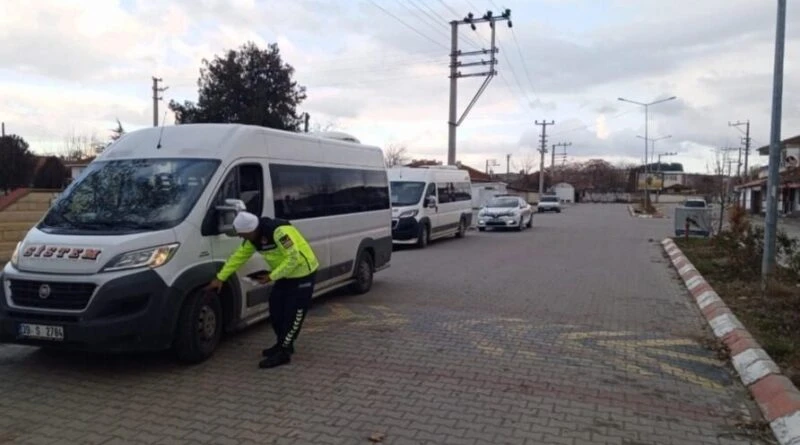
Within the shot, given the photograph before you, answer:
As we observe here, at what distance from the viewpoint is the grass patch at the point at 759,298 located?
6.74m

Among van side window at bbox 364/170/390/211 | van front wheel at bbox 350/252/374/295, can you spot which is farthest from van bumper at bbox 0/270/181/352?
van side window at bbox 364/170/390/211

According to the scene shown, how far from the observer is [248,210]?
7.23 m

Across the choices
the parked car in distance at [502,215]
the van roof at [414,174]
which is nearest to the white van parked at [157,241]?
the van roof at [414,174]

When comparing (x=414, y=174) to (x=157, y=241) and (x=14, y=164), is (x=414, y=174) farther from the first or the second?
(x=14, y=164)

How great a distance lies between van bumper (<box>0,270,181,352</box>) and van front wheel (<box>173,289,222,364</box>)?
0.62 ft

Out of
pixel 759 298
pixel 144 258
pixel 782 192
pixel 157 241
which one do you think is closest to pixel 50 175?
pixel 157 241

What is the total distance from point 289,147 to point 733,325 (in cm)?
573

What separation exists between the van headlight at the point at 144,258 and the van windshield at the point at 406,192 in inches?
542

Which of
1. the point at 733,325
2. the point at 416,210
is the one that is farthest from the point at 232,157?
the point at 416,210

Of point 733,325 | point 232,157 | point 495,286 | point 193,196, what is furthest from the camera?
point 495,286

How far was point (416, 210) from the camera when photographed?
19188 millimetres

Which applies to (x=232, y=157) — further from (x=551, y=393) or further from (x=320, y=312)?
(x=551, y=393)

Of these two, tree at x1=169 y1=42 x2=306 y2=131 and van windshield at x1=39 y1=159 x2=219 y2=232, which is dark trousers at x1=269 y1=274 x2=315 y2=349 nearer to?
van windshield at x1=39 y1=159 x2=219 y2=232

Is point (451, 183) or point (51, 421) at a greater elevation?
point (451, 183)
